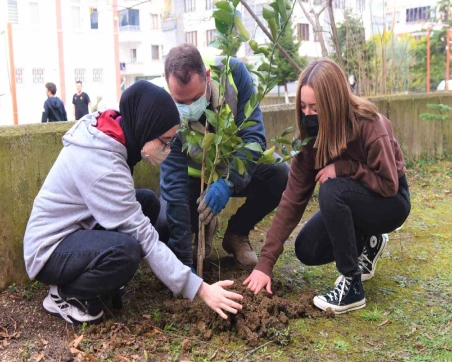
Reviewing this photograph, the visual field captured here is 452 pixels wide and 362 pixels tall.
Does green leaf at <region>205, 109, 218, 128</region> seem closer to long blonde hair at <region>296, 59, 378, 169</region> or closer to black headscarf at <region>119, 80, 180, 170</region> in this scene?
black headscarf at <region>119, 80, 180, 170</region>

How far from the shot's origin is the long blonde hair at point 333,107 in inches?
106

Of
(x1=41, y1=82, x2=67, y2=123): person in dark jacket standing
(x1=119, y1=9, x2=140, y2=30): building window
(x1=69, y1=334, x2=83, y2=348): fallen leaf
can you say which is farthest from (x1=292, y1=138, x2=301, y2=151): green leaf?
(x1=119, y1=9, x2=140, y2=30): building window

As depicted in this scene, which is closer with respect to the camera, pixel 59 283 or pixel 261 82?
pixel 59 283

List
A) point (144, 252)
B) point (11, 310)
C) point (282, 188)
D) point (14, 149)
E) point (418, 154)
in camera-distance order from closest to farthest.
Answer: point (144, 252)
point (11, 310)
point (14, 149)
point (282, 188)
point (418, 154)

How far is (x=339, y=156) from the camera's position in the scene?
2852 mm

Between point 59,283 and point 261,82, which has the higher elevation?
point 261,82


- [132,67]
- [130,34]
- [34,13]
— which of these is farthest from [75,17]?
[132,67]

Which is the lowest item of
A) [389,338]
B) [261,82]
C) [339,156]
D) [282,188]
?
[389,338]

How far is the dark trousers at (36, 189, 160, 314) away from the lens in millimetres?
2465

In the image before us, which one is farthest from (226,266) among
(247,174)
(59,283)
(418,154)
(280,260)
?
(418,154)

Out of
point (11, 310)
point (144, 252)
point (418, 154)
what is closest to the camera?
point (144, 252)

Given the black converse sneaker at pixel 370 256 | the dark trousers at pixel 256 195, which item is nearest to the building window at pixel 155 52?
the dark trousers at pixel 256 195

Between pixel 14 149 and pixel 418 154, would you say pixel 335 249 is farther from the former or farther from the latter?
pixel 418 154

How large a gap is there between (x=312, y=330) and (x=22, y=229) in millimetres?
1515
